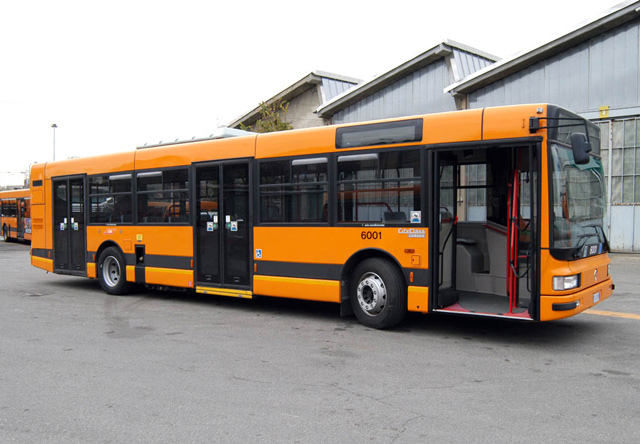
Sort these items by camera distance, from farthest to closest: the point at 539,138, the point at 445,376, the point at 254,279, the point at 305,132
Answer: the point at 254,279 < the point at 305,132 < the point at 539,138 < the point at 445,376

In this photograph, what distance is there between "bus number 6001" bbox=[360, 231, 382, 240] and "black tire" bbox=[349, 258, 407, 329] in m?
0.31

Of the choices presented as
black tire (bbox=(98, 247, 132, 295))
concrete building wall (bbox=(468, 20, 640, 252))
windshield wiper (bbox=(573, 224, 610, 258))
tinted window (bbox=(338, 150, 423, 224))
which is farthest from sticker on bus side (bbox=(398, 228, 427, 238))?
concrete building wall (bbox=(468, 20, 640, 252))

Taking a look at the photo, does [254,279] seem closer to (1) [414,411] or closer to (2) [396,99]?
(1) [414,411]

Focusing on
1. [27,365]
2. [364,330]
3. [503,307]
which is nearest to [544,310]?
[503,307]

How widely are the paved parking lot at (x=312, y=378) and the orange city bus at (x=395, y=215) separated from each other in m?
0.58

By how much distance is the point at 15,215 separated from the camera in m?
33.8

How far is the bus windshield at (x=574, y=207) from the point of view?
688 cm

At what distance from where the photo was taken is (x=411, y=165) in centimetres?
787

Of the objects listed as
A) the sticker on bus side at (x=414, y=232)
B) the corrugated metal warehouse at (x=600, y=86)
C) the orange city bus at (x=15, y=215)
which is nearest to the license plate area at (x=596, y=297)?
the sticker on bus side at (x=414, y=232)

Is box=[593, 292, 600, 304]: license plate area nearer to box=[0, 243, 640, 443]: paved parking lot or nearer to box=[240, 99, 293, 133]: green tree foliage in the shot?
box=[0, 243, 640, 443]: paved parking lot

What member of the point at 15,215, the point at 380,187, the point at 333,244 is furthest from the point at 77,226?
the point at 15,215

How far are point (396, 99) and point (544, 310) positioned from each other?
764 inches

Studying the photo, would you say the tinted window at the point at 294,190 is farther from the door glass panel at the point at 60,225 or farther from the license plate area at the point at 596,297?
the door glass panel at the point at 60,225

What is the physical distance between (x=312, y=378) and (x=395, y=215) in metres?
2.89
